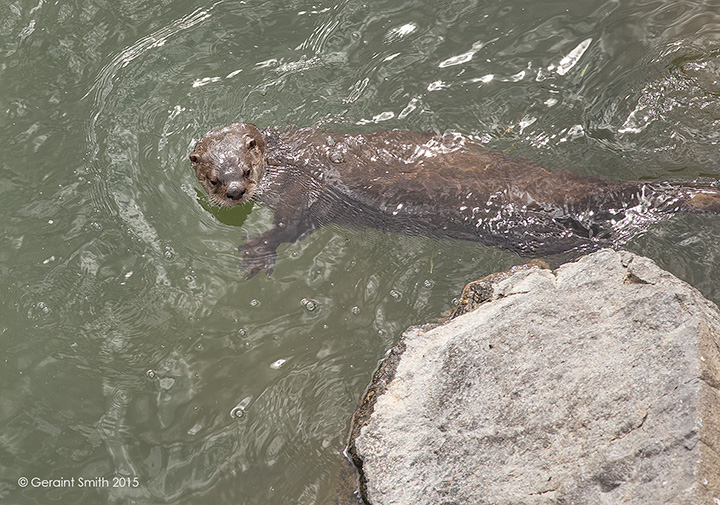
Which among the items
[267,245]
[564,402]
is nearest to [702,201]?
[564,402]

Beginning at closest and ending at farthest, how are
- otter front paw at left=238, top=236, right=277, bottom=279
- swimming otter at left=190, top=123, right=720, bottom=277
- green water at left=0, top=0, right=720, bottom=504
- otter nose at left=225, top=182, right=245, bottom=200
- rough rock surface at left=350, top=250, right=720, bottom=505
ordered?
rough rock surface at left=350, top=250, right=720, bottom=505 < green water at left=0, top=0, right=720, bottom=504 < swimming otter at left=190, top=123, right=720, bottom=277 < otter nose at left=225, top=182, right=245, bottom=200 < otter front paw at left=238, top=236, right=277, bottom=279

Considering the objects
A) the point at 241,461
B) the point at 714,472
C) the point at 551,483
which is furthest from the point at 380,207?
the point at 714,472

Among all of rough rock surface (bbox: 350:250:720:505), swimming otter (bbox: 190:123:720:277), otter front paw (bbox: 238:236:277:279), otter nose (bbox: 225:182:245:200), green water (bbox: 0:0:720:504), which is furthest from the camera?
otter front paw (bbox: 238:236:277:279)

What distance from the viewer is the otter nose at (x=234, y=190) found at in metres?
3.72

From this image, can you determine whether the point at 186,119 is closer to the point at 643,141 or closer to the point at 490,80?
the point at 490,80

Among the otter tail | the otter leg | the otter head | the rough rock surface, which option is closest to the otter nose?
the otter head

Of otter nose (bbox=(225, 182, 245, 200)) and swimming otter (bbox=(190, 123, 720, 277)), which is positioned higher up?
otter nose (bbox=(225, 182, 245, 200))

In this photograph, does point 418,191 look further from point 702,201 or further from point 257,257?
point 702,201

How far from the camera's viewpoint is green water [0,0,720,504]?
3246 millimetres

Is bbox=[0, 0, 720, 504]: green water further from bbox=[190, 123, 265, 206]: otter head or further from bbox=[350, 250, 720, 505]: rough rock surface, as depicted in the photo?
bbox=[350, 250, 720, 505]: rough rock surface

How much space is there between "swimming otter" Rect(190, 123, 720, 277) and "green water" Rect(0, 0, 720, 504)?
0.17 metres

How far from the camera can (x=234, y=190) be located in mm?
3725

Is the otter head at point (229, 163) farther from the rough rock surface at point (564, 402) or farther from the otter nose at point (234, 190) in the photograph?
the rough rock surface at point (564, 402)

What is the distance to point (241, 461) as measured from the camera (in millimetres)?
3143
